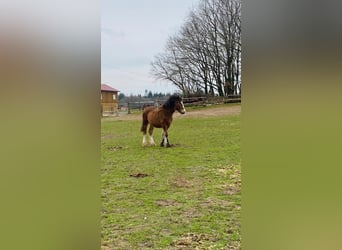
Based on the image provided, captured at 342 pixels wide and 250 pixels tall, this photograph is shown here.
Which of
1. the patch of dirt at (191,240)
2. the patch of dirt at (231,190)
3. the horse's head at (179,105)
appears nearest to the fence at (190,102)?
the horse's head at (179,105)

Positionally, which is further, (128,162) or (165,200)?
(128,162)

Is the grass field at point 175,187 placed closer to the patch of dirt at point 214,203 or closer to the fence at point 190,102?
the patch of dirt at point 214,203

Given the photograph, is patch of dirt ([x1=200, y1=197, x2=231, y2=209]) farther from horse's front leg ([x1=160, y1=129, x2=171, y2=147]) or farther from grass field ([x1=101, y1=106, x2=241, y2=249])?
horse's front leg ([x1=160, y1=129, x2=171, y2=147])

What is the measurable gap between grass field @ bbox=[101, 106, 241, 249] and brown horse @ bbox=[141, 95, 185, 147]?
0.22ft

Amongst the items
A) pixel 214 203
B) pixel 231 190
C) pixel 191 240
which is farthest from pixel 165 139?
pixel 191 240

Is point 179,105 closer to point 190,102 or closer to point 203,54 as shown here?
point 190,102

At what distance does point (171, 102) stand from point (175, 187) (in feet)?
2.25

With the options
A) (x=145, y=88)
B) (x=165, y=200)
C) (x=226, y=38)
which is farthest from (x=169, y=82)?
(x=165, y=200)

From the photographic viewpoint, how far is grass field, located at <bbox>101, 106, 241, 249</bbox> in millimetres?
1143

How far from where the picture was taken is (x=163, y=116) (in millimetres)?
2666

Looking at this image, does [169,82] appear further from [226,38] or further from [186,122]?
[186,122]
